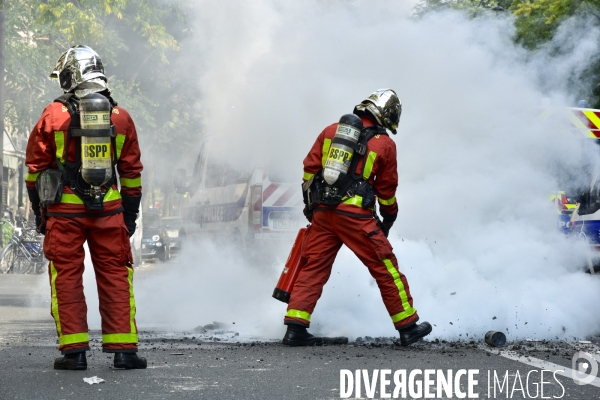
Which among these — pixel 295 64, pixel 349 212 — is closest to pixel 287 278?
pixel 349 212

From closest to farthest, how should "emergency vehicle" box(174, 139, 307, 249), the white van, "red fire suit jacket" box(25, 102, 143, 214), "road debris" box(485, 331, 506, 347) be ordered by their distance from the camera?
1. "red fire suit jacket" box(25, 102, 143, 214)
2. "road debris" box(485, 331, 506, 347)
3. "emergency vehicle" box(174, 139, 307, 249)
4. the white van

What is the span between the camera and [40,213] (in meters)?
5.50

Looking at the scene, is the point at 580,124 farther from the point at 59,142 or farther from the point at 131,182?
the point at 59,142

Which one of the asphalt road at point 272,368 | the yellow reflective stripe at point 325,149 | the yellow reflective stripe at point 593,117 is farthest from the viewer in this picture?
the yellow reflective stripe at point 593,117

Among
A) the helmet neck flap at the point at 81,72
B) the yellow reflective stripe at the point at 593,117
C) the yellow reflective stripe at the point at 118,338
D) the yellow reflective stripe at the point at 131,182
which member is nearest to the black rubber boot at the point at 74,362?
the yellow reflective stripe at the point at 118,338

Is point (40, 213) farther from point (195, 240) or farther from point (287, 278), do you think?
point (195, 240)

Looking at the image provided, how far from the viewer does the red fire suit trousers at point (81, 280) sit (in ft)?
17.4

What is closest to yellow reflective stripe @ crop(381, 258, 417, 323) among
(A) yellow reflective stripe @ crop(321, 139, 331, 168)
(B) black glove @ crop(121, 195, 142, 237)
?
(A) yellow reflective stripe @ crop(321, 139, 331, 168)

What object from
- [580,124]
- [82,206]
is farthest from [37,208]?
[580,124]

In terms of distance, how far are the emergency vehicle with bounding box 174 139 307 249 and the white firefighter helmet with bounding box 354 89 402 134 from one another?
14.6 feet

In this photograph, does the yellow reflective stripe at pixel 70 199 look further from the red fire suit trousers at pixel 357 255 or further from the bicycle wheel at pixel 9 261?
the bicycle wheel at pixel 9 261

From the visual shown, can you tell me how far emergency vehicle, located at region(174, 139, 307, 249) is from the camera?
11484 mm

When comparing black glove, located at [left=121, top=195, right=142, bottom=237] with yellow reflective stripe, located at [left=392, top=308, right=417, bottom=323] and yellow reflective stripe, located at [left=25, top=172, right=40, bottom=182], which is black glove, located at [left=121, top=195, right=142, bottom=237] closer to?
yellow reflective stripe, located at [left=25, top=172, right=40, bottom=182]

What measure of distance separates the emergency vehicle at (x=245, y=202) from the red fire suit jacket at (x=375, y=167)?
4.44 metres
